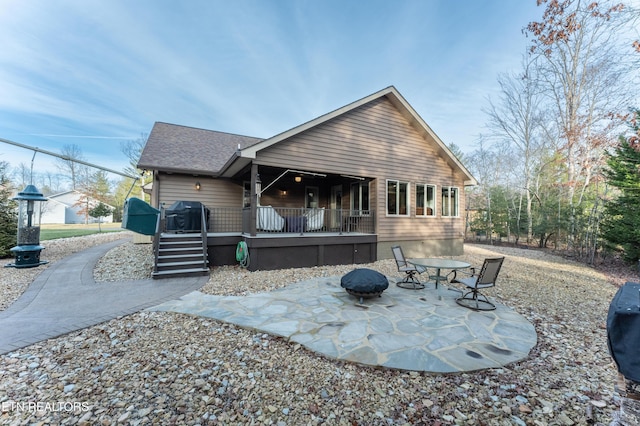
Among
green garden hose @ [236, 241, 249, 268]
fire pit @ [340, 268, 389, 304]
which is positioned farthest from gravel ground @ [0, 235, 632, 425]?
green garden hose @ [236, 241, 249, 268]

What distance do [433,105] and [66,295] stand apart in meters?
20.2

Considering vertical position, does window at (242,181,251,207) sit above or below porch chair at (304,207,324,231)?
above

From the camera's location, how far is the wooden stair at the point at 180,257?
6.63 metres

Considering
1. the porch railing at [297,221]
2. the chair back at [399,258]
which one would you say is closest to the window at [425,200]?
the porch railing at [297,221]

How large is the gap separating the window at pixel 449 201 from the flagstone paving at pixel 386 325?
6679mm

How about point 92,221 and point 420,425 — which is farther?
point 92,221

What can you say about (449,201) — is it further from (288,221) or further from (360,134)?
(288,221)

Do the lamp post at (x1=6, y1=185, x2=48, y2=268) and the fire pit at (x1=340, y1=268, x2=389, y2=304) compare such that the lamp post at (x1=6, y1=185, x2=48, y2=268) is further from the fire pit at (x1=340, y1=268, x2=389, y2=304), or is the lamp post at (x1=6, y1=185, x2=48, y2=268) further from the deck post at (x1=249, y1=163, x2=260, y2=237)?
the fire pit at (x1=340, y1=268, x2=389, y2=304)

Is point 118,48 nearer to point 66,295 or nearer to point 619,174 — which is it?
point 66,295

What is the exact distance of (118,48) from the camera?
11773 millimetres

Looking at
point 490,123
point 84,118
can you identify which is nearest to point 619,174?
point 490,123

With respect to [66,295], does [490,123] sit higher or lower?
higher

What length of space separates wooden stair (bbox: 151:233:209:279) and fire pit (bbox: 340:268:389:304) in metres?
4.19

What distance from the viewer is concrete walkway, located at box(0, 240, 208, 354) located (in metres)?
3.50
